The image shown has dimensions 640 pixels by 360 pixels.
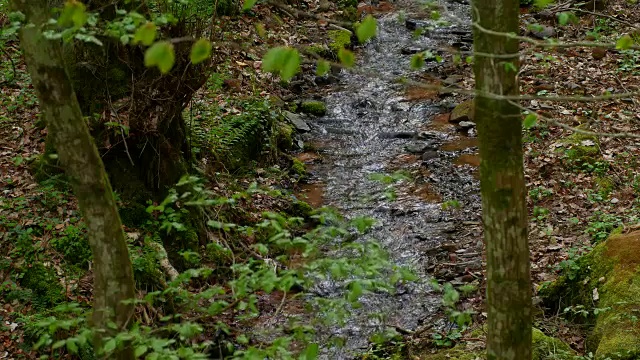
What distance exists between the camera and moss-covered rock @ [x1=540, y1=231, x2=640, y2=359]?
557cm

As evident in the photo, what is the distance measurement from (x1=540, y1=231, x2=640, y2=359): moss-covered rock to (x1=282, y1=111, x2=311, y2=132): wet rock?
5.93 meters

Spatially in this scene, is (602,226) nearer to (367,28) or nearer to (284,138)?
(284,138)

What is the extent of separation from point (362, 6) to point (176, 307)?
11.5 meters

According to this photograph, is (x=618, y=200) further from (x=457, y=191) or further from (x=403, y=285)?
(x=403, y=285)

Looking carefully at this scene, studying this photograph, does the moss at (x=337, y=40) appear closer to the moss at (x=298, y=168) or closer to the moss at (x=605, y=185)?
the moss at (x=298, y=168)

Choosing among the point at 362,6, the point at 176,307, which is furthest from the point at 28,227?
the point at 362,6

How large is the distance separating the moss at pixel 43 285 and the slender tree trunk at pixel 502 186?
14.3ft

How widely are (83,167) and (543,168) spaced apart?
6954 mm

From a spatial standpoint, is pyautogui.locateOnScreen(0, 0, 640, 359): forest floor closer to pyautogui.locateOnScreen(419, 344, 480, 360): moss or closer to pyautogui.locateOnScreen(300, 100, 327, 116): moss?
pyautogui.locateOnScreen(300, 100, 327, 116): moss

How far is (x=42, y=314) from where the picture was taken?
6.05 m

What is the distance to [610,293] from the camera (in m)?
6.15

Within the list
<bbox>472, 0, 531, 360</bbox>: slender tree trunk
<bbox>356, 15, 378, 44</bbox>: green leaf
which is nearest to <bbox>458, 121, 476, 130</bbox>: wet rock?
<bbox>472, 0, 531, 360</bbox>: slender tree trunk

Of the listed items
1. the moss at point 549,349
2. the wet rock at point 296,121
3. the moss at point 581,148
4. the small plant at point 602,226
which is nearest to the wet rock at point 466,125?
the moss at point 581,148

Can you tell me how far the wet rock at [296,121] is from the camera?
11727 mm
